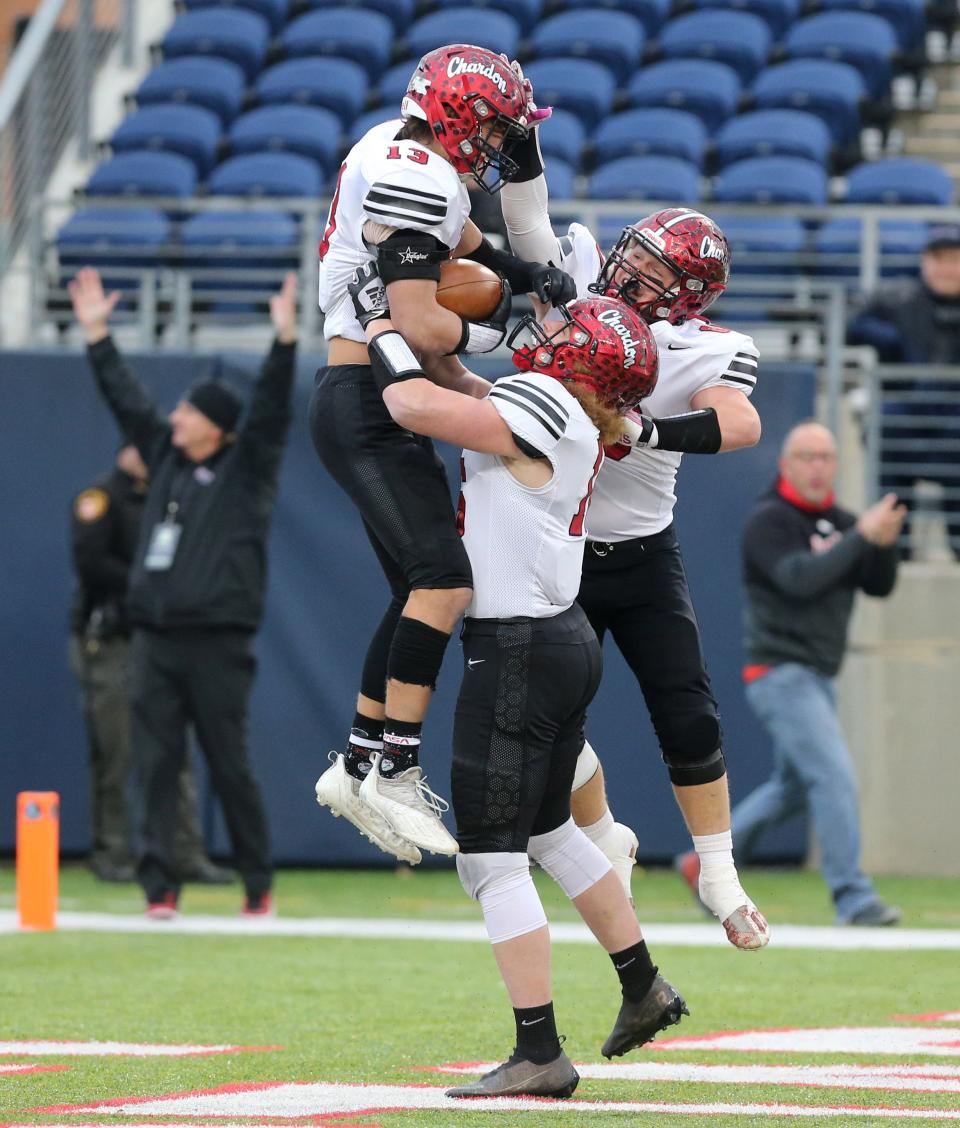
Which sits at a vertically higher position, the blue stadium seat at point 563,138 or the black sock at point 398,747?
the blue stadium seat at point 563,138

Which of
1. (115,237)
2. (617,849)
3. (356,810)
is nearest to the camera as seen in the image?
(356,810)

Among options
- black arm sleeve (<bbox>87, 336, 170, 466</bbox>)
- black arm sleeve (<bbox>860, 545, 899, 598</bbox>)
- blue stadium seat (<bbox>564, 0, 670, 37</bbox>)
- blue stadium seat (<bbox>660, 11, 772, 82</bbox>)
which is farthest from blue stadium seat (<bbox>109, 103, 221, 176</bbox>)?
black arm sleeve (<bbox>860, 545, 899, 598</bbox>)

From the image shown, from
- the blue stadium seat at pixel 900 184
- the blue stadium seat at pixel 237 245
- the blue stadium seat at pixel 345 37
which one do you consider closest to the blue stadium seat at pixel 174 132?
the blue stadium seat at pixel 345 37

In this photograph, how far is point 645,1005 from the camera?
15.5ft

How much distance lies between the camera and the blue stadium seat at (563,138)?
13141 mm

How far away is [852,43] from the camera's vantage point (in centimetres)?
1412

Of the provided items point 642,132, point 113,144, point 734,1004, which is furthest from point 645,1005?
point 113,144

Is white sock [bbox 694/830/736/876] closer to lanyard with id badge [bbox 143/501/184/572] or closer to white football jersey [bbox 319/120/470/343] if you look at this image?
white football jersey [bbox 319/120/470/343]

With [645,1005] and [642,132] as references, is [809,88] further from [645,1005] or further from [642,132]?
[645,1005]

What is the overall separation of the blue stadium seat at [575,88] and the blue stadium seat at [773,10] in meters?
1.28

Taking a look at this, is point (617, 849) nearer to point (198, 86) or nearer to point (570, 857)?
point (570, 857)

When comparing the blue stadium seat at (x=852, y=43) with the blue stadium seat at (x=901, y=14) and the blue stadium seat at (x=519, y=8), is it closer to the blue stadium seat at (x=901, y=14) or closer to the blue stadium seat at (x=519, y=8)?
the blue stadium seat at (x=901, y=14)

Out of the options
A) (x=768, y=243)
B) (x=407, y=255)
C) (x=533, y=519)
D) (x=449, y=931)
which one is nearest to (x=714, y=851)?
(x=533, y=519)

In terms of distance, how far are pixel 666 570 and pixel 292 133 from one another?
9.04 meters
